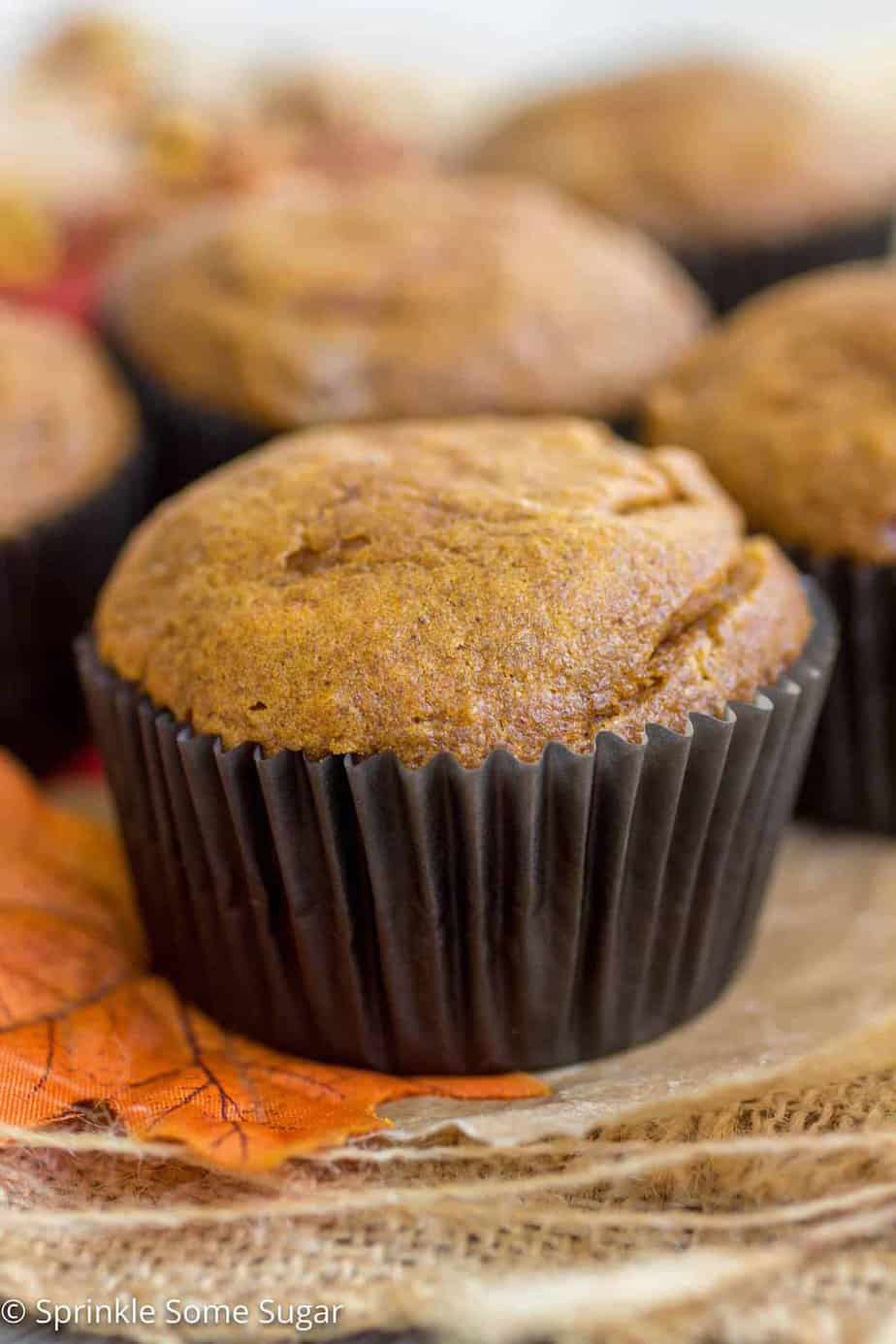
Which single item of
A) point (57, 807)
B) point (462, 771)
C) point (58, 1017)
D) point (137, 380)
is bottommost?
point (57, 807)

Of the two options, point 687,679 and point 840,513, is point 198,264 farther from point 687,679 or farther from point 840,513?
point 687,679

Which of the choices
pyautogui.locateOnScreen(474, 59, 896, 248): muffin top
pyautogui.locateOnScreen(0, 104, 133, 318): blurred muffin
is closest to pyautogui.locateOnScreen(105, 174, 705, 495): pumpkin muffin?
pyautogui.locateOnScreen(0, 104, 133, 318): blurred muffin

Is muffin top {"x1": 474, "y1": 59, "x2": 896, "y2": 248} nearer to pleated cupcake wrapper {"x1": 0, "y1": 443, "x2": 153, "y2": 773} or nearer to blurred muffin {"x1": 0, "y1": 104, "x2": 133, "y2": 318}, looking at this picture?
blurred muffin {"x1": 0, "y1": 104, "x2": 133, "y2": 318}

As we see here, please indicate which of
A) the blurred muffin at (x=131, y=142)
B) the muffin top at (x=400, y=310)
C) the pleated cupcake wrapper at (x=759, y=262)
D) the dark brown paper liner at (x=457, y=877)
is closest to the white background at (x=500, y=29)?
the blurred muffin at (x=131, y=142)

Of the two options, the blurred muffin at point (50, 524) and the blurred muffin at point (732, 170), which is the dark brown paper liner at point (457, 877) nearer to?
the blurred muffin at point (50, 524)

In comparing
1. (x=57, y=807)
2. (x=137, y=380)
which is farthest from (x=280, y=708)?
(x=137, y=380)

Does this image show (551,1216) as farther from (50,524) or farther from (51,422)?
(51,422)

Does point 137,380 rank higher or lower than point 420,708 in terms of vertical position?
lower
